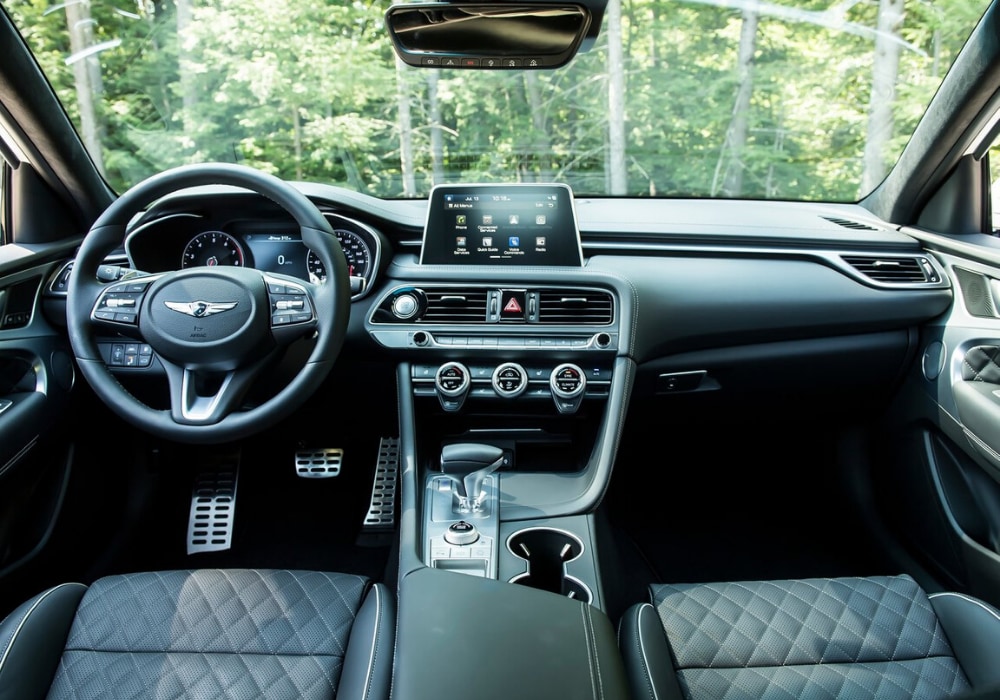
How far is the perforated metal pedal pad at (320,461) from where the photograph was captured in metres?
3.03

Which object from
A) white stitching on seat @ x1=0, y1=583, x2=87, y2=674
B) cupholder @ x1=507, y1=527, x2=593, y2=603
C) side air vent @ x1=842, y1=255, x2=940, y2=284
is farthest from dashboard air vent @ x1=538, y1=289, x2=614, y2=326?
white stitching on seat @ x1=0, y1=583, x2=87, y2=674

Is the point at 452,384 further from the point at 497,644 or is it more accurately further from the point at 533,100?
the point at 533,100

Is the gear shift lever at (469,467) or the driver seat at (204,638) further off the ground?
the gear shift lever at (469,467)

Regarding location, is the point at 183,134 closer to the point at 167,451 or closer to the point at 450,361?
the point at 167,451

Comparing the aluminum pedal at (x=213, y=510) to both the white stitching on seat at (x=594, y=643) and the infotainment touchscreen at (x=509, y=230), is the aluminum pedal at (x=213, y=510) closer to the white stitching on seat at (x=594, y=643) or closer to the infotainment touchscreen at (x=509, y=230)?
the infotainment touchscreen at (x=509, y=230)

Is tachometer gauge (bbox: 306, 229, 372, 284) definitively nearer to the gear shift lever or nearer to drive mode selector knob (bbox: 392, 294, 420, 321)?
drive mode selector knob (bbox: 392, 294, 420, 321)

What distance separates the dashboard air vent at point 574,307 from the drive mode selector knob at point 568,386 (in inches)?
6.3

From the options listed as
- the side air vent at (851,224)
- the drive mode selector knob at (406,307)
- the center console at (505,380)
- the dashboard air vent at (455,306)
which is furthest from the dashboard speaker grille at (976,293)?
the drive mode selector knob at (406,307)

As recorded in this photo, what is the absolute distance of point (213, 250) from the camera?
8.04ft

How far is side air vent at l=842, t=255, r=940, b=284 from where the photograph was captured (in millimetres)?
2617

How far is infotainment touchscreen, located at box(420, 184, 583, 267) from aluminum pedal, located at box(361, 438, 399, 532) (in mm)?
913

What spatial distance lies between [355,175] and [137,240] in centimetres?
81

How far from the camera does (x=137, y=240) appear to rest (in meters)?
2.32

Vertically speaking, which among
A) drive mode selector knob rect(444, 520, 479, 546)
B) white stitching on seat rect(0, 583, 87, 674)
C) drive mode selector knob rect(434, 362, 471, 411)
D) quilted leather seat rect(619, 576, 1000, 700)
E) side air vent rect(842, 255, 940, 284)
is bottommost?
quilted leather seat rect(619, 576, 1000, 700)
